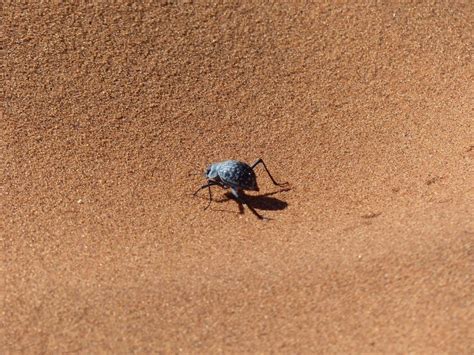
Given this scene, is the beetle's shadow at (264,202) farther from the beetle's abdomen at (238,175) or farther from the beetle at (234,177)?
the beetle's abdomen at (238,175)

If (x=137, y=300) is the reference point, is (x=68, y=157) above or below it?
above

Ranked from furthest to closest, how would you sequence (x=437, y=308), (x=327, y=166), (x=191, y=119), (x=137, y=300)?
(x=191, y=119) < (x=327, y=166) < (x=137, y=300) < (x=437, y=308)

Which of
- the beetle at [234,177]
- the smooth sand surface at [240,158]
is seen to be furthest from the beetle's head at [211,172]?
the smooth sand surface at [240,158]

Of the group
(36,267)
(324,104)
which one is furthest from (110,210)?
(324,104)

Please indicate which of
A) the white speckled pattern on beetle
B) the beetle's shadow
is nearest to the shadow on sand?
the beetle's shadow

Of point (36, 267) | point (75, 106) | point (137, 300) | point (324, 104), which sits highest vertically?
point (75, 106)

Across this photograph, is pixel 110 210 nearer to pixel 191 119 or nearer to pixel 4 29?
pixel 191 119

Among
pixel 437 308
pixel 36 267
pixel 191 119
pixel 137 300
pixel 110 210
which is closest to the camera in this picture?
pixel 437 308
